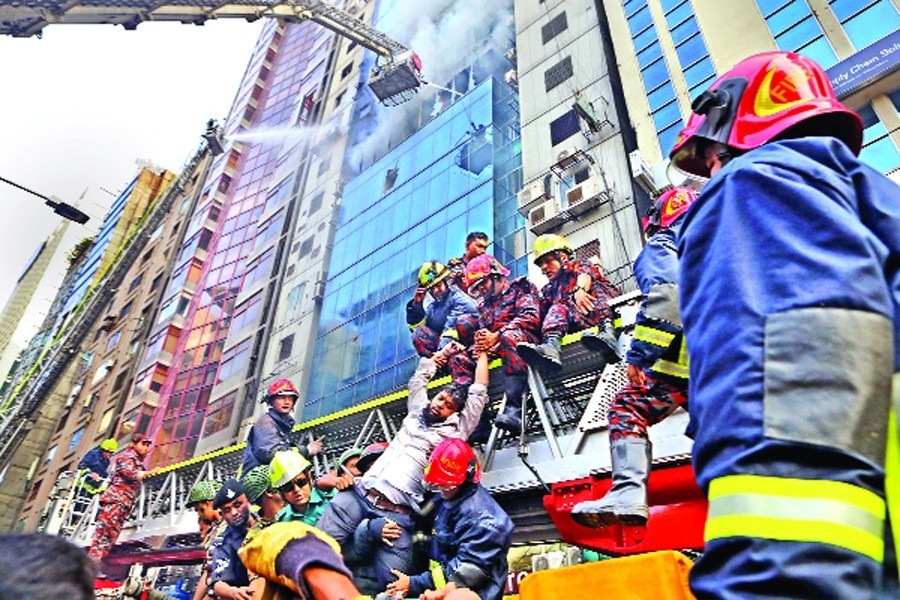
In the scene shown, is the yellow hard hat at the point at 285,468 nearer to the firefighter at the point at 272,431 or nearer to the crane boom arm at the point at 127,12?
the firefighter at the point at 272,431

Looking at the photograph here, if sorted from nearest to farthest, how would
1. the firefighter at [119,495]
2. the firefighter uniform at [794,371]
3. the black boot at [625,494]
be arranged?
the firefighter uniform at [794,371] → the black boot at [625,494] → the firefighter at [119,495]

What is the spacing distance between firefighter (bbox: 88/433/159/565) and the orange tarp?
10.5 meters

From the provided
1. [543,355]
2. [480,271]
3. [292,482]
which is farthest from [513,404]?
[292,482]

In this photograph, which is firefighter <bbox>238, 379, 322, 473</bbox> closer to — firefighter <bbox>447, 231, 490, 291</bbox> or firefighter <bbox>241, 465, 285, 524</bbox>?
firefighter <bbox>241, 465, 285, 524</bbox>

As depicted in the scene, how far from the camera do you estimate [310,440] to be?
8797mm

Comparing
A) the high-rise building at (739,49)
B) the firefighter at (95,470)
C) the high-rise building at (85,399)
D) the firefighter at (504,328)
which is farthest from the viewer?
the high-rise building at (85,399)

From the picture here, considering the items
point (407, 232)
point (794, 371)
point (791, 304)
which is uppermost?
point (407, 232)

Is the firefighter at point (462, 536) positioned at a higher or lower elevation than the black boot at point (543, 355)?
lower

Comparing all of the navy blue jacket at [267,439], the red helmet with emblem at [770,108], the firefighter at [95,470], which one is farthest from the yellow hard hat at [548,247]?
the firefighter at [95,470]

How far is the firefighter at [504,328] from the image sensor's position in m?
5.70

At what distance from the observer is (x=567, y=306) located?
599 cm

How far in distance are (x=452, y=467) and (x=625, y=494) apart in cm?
156

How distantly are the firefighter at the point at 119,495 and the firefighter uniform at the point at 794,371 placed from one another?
11.8m

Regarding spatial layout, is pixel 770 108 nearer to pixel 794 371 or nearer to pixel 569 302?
pixel 794 371
